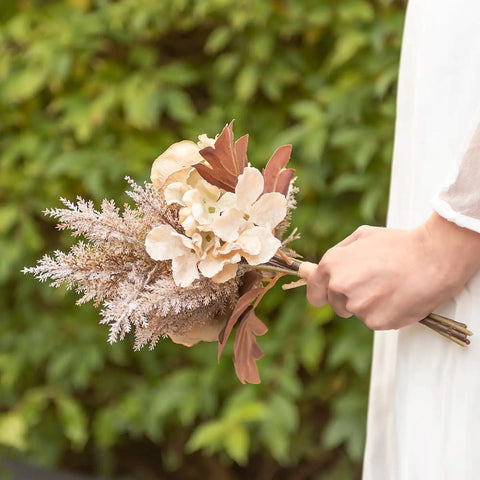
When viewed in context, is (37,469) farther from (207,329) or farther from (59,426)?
→ (207,329)

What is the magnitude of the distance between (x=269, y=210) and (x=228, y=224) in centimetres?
5

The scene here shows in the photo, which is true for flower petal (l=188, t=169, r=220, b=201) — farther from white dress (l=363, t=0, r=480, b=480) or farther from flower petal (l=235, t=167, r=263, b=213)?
white dress (l=363, t=0, r=480, b=480)

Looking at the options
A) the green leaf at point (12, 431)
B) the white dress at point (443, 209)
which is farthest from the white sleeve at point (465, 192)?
the green leaf at point (12, 431)

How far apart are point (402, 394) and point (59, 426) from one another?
1544 millimetres

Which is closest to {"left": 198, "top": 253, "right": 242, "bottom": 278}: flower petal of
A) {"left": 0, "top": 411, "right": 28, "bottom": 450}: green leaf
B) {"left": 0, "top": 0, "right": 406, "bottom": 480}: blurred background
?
{"left": 0, "top": 0, "right": 406, "bottom": 480}: blurred background

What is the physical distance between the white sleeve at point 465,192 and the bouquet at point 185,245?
0.10 metres

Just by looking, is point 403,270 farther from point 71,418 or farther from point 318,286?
point 71,418

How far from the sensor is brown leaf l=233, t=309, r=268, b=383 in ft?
2.40

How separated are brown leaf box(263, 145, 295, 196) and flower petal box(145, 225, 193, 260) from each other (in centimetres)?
11

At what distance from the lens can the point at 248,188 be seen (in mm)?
663

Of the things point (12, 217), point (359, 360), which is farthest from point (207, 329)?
point (12, 217)

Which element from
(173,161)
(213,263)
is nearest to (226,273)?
(213,263)

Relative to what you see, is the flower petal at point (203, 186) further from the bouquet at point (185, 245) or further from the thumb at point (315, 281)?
the thumb at point (315, 281)

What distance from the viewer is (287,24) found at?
168 cm
